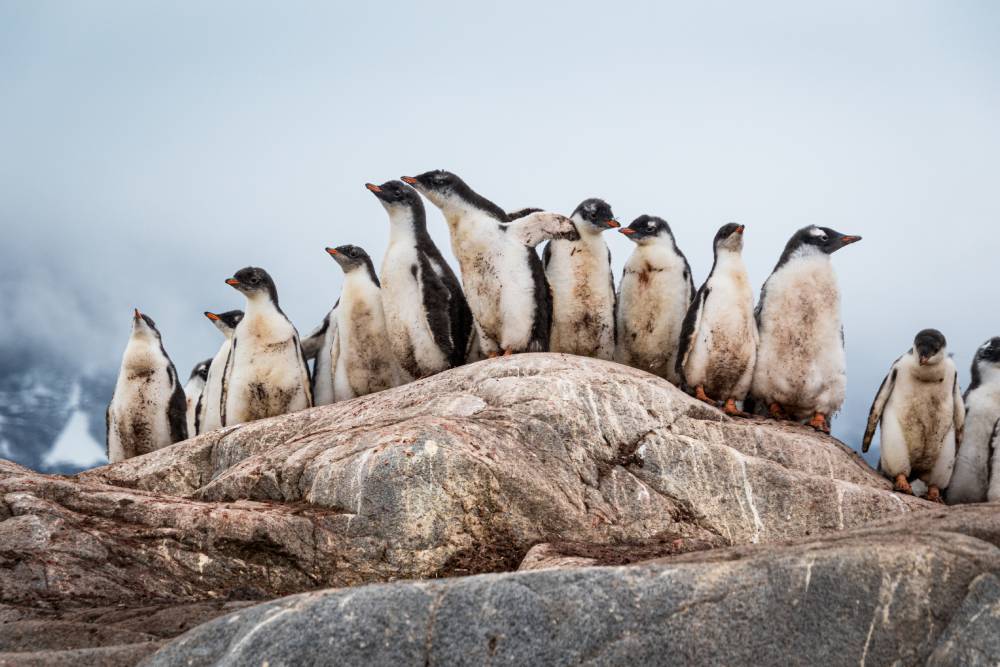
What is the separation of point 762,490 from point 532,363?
2.07 metres

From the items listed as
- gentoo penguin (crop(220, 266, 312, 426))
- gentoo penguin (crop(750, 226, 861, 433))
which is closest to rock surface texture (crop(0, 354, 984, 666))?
gentoo penguin (crop(750, 226, 861, 433))

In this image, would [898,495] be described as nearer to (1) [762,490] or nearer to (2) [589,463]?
(1) [762,490]

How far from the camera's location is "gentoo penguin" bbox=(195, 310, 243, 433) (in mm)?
12117

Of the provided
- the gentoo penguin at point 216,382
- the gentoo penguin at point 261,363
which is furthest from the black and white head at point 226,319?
the gentoo penguin at point 261,363

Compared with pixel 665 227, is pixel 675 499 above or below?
below

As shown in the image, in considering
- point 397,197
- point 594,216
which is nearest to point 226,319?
point 397,197

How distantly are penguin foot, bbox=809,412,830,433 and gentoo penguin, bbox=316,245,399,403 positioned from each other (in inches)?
162

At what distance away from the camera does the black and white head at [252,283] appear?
11422 millimetres

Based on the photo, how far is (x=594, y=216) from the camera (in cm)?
1119

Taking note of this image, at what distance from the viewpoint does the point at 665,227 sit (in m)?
11.4

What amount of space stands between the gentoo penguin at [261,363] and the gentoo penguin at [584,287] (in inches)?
102

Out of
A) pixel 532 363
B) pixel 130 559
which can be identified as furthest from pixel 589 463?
pixel 130 559

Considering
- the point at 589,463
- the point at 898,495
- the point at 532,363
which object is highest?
the point at 532,363

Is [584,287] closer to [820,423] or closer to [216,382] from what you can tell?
[820,423]
